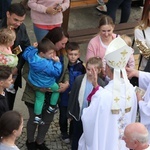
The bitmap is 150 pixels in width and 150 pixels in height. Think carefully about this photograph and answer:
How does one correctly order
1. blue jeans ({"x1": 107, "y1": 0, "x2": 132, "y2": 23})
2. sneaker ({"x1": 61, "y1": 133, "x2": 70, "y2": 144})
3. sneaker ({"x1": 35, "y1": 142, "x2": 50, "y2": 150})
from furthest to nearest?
blue jeans ({"x1": 107, "y1": 0, "x2": 132, "y2": 23})
sneaker ({"x1": 61, "y1": 133, "x2": 70, "y2": 144})
sneaker ({"x1": 35, "y1": 142, "x2": 50, "y2": 150})

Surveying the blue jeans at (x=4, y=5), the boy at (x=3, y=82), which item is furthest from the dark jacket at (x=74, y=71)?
the blue jeans at (x=4, y=5)

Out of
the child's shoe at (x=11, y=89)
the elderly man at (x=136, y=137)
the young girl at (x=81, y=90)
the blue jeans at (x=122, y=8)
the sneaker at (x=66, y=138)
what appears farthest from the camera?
the blue jeans at (x=122, y=8)

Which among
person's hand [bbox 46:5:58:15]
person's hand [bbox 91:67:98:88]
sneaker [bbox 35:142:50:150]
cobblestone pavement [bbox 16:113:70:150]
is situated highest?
person's hand [bbox 91:67:98:88]

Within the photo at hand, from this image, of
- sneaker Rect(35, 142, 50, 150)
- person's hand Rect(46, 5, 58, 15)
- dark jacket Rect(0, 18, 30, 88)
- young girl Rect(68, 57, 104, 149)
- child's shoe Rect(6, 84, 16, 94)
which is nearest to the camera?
young girl Rect(68, 57, 104, 149)

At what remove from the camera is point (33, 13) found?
668 cm

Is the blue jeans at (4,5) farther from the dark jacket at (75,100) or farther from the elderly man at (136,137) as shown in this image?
the elderly man at (136,137)

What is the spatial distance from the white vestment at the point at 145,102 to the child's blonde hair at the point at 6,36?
160 cm

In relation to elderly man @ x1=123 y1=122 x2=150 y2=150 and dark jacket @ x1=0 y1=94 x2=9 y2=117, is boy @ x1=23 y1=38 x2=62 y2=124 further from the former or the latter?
elderly man @ x1=123 y1=122 x2=150 y2=150

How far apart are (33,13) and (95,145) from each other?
2.54 meters

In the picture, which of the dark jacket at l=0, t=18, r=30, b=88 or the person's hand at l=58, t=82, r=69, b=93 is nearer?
the person's hand at l=58, t=82, r=69, b=93

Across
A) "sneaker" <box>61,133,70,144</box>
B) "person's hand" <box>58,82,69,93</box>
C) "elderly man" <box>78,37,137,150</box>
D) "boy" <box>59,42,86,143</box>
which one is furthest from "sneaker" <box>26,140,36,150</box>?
"elderly man" <box>78,37,137,150</box>

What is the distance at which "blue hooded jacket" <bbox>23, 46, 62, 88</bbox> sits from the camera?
5141 mm

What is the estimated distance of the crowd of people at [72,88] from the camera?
15.6 ft

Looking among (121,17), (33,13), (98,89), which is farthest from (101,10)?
(98,89)
